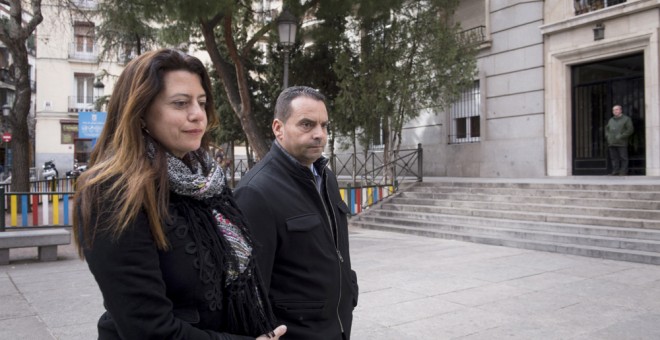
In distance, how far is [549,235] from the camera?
9.34 m

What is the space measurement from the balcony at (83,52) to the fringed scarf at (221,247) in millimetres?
40497

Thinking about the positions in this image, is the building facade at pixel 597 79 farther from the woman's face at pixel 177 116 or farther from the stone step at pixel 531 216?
the woman's face at pixel 177 116

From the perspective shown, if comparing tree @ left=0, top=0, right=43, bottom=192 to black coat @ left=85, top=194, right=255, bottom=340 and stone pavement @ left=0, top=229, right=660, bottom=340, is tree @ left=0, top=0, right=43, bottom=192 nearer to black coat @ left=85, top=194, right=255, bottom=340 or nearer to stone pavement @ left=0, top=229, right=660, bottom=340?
stone pavement @ left=0, top=229, right=660, bottom=340

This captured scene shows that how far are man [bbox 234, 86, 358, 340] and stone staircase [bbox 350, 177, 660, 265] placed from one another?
7.05 meters

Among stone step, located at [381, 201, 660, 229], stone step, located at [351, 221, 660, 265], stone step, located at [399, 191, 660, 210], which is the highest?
stone step, located at [399, 191, 660, 210]

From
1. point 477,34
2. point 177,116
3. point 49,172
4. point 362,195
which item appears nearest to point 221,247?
point 177,116

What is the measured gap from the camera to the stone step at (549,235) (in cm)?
825

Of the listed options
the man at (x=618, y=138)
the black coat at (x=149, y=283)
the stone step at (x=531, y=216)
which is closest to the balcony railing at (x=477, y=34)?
the man at (x=618, y=138)

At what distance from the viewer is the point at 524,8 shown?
55.2 ft

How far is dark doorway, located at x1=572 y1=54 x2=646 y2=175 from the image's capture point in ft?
47.2

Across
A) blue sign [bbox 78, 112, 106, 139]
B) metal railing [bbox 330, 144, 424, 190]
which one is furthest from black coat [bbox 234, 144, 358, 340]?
blue sign [bbox 78, 112, 106, 139]

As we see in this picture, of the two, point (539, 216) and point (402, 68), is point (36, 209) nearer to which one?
point (402, 68)

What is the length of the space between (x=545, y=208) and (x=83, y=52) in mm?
36805

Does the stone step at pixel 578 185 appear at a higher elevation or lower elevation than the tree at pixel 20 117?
lower
